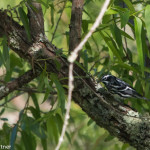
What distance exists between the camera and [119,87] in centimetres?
178

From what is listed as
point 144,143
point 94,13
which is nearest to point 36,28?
point 94,13

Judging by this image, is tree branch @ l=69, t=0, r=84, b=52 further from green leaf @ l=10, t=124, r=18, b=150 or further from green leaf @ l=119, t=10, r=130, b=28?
green leaf @ l=10, t=124, r=18, b=150

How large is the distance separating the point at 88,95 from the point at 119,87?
30 centimetres

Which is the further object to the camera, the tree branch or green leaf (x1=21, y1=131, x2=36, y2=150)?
green leaf (x1=21, y1=131, x2=36, y2=150)

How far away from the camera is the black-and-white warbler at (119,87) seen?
1.74m

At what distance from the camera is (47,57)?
1538mm

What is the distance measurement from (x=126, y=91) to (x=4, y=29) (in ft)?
2.52

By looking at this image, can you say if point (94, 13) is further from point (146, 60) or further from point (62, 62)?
point (146, 60)

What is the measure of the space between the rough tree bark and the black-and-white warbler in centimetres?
17

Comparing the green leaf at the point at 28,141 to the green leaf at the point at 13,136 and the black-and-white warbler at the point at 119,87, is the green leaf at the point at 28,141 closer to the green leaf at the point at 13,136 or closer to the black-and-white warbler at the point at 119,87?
the green leaf at the point at 13,136

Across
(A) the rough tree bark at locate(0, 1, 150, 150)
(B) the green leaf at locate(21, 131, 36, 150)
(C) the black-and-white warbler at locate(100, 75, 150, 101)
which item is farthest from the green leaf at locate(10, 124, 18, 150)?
(C) the black-and-white warbler at locate(100, 75, 150, 101)

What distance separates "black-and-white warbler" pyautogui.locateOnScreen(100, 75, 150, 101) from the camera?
1737 mm

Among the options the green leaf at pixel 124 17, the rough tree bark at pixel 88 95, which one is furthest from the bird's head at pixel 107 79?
the green leaf at pixel 124 17

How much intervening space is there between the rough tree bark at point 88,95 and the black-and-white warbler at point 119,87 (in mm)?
168
